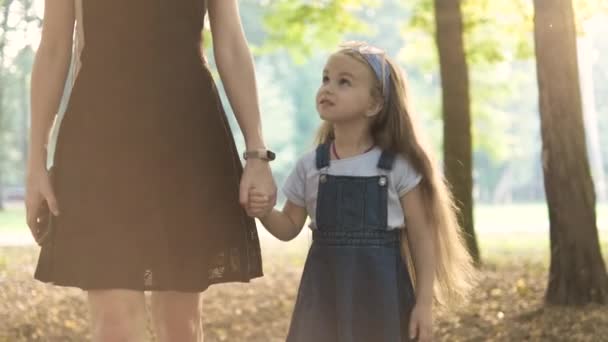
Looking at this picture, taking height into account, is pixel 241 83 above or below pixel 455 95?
below

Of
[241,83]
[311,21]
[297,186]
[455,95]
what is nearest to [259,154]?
[241,83]

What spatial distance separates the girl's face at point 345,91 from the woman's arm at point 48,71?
34.9 inches

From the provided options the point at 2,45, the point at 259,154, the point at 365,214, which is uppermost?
the point at 2,45

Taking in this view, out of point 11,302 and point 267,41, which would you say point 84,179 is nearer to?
point 11,302

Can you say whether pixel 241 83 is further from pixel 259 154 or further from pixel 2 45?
pixel 2 45

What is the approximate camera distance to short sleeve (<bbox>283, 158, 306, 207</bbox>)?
410cm

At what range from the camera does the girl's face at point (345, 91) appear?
157 inches

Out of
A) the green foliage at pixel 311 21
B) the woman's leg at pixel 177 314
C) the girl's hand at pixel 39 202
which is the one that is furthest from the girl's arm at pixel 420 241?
the green foliage at pixel 311 21

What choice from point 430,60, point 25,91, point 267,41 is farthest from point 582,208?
point 25,91

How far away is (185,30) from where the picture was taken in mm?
3666

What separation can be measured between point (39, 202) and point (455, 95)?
974cm

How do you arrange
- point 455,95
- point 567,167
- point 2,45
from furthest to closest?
point 2,45
point 455,95
point 567,167

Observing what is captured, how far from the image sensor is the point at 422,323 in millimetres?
3957

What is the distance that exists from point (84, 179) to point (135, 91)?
32 cm
